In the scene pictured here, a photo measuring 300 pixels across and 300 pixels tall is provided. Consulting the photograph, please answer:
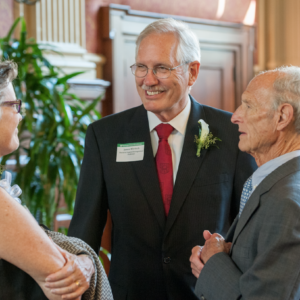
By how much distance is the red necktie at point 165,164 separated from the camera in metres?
1.88

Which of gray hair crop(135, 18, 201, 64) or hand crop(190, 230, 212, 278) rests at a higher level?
gray hair crop(135, 18, 201, 64)

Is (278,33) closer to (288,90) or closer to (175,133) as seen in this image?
(175,133)

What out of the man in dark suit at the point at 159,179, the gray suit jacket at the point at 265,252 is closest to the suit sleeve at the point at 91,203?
the man in dark suit at the point at 159,179

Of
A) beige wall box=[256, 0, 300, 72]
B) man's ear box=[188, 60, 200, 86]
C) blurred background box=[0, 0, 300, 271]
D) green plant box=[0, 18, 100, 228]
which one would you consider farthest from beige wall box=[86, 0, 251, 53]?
man's ear box=[188, 60, 200, 86]

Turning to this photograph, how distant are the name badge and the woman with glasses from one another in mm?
560

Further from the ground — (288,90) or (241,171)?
(288,90)

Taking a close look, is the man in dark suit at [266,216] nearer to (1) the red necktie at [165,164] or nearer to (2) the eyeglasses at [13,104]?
(1) the red necktie at [165,164]

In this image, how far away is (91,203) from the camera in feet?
6.22

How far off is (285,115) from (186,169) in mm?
584

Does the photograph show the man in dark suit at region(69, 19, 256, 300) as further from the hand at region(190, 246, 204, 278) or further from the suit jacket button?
the hand at region(190, 246, 204, 278)

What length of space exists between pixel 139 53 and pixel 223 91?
3931 millimetres

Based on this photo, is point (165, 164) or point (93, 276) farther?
point (165, 164)

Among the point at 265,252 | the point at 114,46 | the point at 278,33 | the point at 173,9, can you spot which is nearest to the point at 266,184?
the point at 265,252

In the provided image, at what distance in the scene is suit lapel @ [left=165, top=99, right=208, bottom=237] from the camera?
71.6 inches
